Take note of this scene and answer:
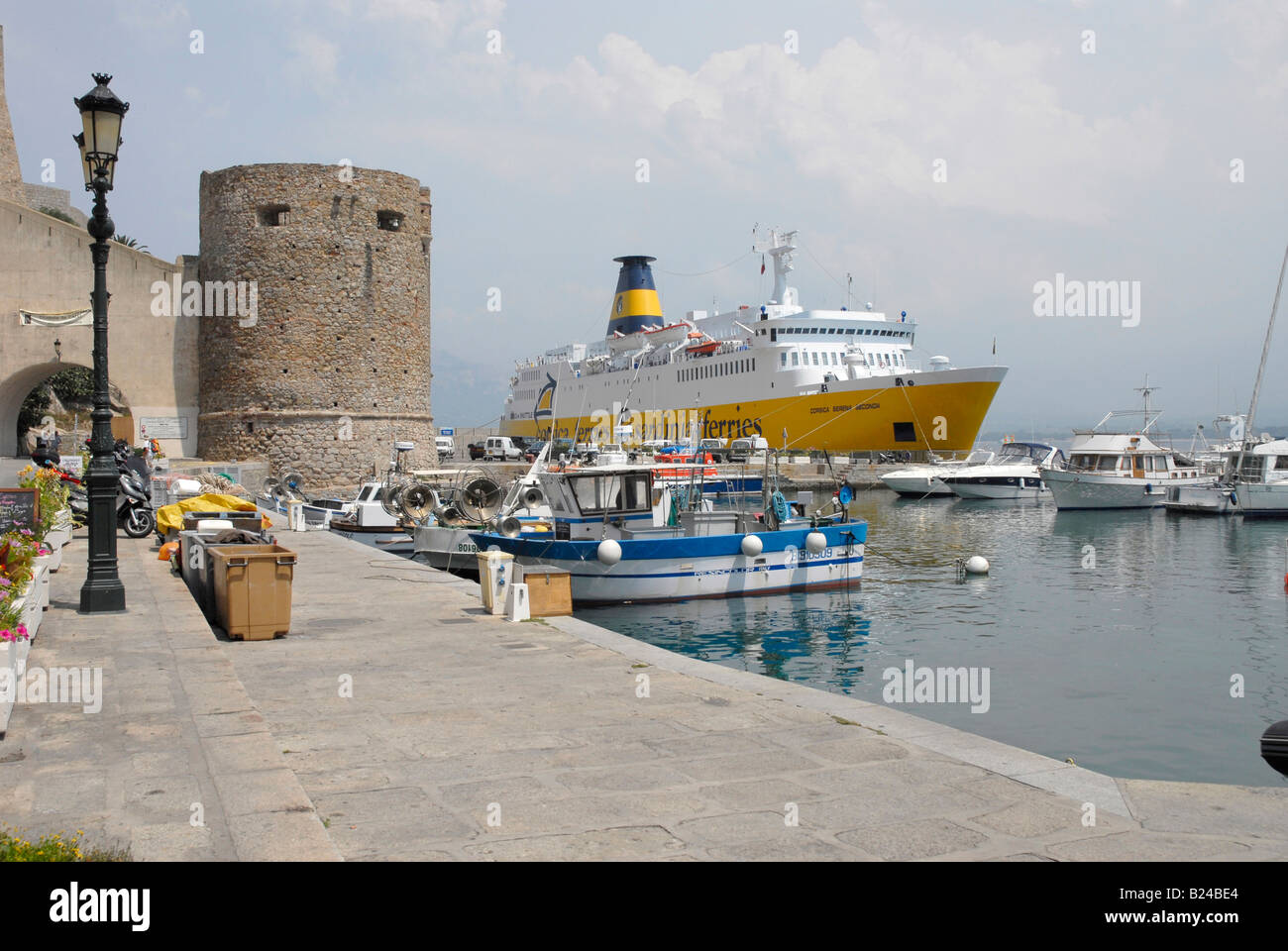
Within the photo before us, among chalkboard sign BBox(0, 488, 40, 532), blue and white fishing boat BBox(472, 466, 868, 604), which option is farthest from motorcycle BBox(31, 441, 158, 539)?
chalkboard sign BBox(0, 488, 40, 532)

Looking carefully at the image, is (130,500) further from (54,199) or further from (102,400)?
(54,199)

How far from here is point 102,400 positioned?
32.5 feet

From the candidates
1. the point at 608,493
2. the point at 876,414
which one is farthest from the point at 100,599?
the point at 876,414

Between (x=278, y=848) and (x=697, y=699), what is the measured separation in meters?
3.50

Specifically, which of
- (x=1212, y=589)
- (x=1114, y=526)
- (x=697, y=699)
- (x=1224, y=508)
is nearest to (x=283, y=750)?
(x=697, y=699)

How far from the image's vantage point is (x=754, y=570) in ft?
61.5

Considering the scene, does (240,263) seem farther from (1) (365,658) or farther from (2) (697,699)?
(2) (697,699)

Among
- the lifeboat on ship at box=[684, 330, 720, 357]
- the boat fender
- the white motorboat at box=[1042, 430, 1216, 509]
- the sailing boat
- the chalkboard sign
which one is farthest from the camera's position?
the lifeboat on ship at box=[684, 330, 720, 357]

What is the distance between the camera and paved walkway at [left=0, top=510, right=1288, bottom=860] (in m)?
4.27

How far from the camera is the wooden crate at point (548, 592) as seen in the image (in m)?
10.6

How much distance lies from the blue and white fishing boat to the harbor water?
0.34 m

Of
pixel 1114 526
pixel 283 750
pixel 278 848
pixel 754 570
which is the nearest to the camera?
pixel 278 848
